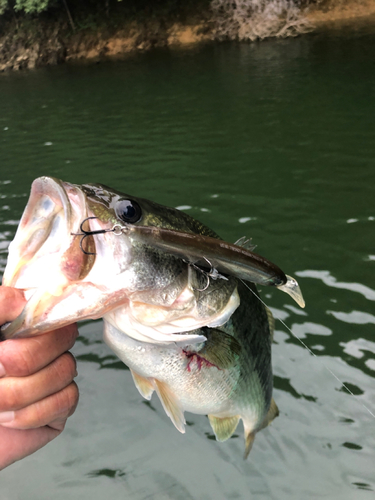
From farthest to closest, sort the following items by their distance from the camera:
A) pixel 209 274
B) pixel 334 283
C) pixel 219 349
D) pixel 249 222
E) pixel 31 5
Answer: pixel 31 5 < pixel 249 222 < pixel 334 283 < pixel 219 349 < pixel 209 274

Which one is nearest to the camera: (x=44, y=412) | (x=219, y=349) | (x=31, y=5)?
(x=44, y=412)

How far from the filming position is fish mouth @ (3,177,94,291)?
3.95 ft

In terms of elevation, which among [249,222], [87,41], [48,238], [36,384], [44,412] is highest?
[87,41]

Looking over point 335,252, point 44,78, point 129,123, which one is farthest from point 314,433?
point 44,78

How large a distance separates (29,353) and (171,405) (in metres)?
0.76

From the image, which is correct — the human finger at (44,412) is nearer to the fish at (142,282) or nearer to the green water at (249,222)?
the fish at (142,282)

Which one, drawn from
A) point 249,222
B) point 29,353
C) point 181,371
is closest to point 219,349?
point 181,371

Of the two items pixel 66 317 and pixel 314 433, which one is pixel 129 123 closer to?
pixel 314 433

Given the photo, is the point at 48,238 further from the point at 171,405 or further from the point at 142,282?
the point at 171,405

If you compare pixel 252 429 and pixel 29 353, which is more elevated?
pixel 29 353

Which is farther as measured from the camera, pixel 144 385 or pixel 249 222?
pixel 249 222

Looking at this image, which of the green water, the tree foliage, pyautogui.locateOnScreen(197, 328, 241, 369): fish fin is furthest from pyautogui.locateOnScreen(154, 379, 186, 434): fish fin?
the tree foliage

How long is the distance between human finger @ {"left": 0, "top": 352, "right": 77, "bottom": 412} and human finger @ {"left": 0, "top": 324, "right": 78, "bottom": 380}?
0.06 ft

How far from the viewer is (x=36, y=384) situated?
1239 mm
